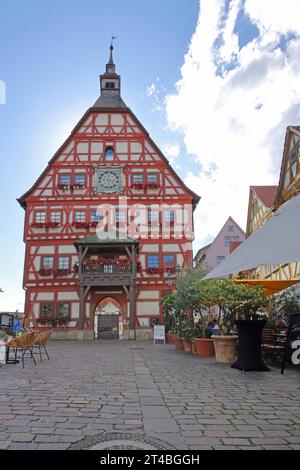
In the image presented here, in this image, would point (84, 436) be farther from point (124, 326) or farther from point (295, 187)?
point (124, 326)

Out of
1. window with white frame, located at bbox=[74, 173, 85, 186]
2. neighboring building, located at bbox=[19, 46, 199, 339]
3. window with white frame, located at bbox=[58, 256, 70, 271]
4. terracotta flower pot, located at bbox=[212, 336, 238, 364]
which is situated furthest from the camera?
window with white frame, located at bbox=[74, 173, 85, 186]

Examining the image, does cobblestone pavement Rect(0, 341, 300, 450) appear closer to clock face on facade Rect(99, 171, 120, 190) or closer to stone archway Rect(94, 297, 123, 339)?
stone archway Rect(94, 297, 123, 339)

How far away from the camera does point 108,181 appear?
26750 mm

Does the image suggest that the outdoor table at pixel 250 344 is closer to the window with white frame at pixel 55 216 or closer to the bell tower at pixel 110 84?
the window with white frame at pixel 55 216

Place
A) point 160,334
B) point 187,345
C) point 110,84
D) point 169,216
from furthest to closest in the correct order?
1. point 110,84
2. point 169,216
3. point 160,334
4. point 187,345

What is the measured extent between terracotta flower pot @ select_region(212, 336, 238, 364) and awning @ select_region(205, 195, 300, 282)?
644 cm

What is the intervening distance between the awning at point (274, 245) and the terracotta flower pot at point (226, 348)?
6438 millimetres

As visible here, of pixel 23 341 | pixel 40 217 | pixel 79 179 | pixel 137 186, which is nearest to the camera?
pixel 23 341

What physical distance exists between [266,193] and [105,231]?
401 inches

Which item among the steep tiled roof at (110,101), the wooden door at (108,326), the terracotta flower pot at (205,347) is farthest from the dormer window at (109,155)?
the terracotta flower pot at (205,347)

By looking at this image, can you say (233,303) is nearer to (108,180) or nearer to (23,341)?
(23,341)

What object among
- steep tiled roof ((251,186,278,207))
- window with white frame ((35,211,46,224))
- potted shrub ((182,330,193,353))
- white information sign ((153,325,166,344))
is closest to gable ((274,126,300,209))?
steep tiled roof ((251,186,278,207))

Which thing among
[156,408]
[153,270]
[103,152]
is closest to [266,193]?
[153,270]

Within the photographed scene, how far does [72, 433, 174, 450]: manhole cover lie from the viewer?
3100 millimetres
